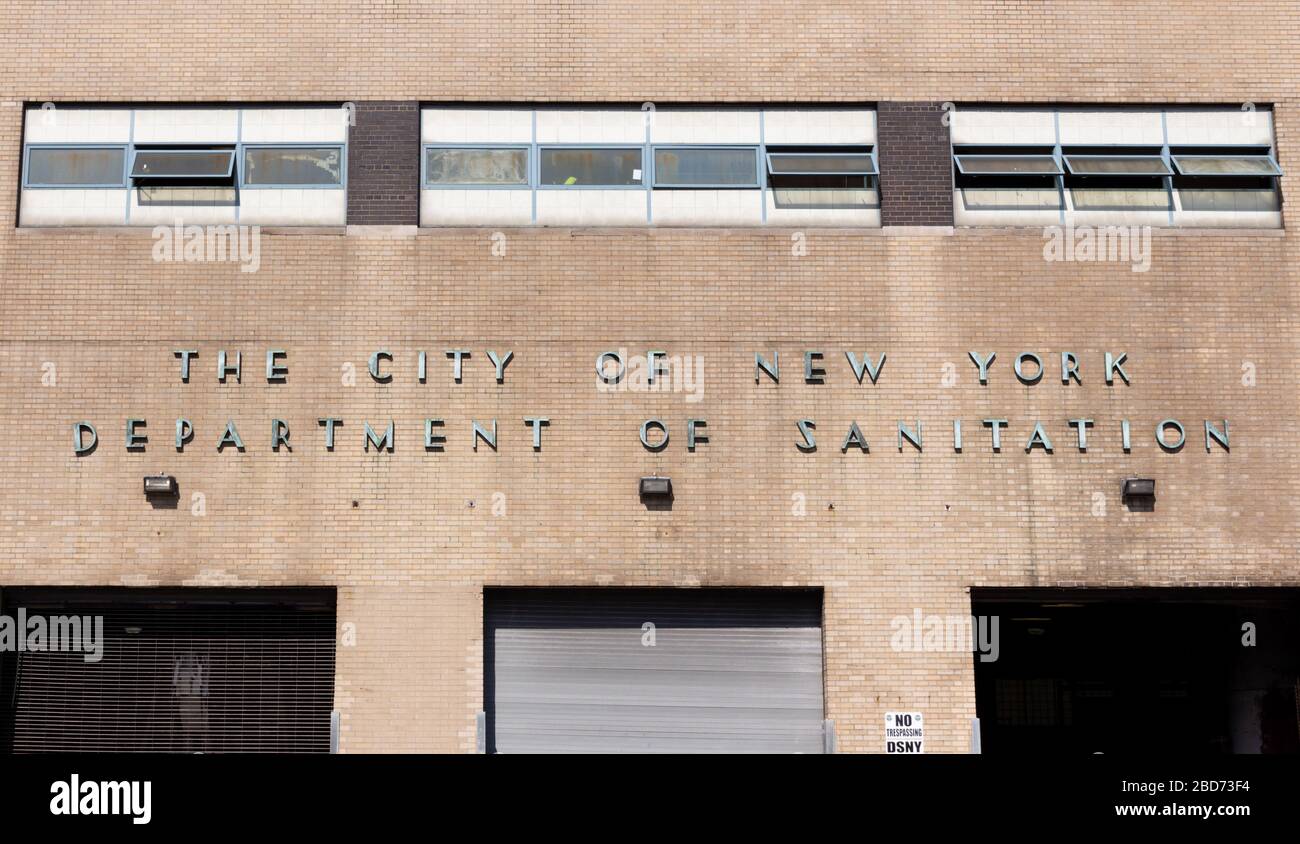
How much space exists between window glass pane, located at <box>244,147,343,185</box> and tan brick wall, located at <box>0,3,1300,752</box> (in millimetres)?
828

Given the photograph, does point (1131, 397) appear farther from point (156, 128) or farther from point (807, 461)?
point (156, 128)

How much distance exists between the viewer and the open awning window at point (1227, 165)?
19688mm

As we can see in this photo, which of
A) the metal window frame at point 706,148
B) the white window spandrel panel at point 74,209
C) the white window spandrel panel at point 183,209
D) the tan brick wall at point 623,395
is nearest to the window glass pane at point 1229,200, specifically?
the tan brick wall at point 623,395

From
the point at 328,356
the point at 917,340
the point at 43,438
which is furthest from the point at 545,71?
the point at 43,438

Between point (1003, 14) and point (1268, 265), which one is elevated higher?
point (1003, 14)

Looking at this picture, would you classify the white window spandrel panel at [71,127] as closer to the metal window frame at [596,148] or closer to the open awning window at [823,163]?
the metal window frame at [596,148]

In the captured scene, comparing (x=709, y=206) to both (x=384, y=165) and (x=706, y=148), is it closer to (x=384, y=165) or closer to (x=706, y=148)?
(x=706, y=148)

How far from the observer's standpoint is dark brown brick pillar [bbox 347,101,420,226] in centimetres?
1936

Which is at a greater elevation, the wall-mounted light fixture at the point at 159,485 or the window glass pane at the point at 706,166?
the window glass pane at the point at 706,166

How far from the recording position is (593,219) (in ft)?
64.2

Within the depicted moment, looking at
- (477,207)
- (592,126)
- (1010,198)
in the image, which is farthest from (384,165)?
(1010,198)

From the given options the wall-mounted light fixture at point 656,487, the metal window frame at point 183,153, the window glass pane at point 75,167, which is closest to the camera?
A: the wall-mounted light fixture at point 656,487

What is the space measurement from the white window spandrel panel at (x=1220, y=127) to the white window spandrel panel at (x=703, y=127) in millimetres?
5971
